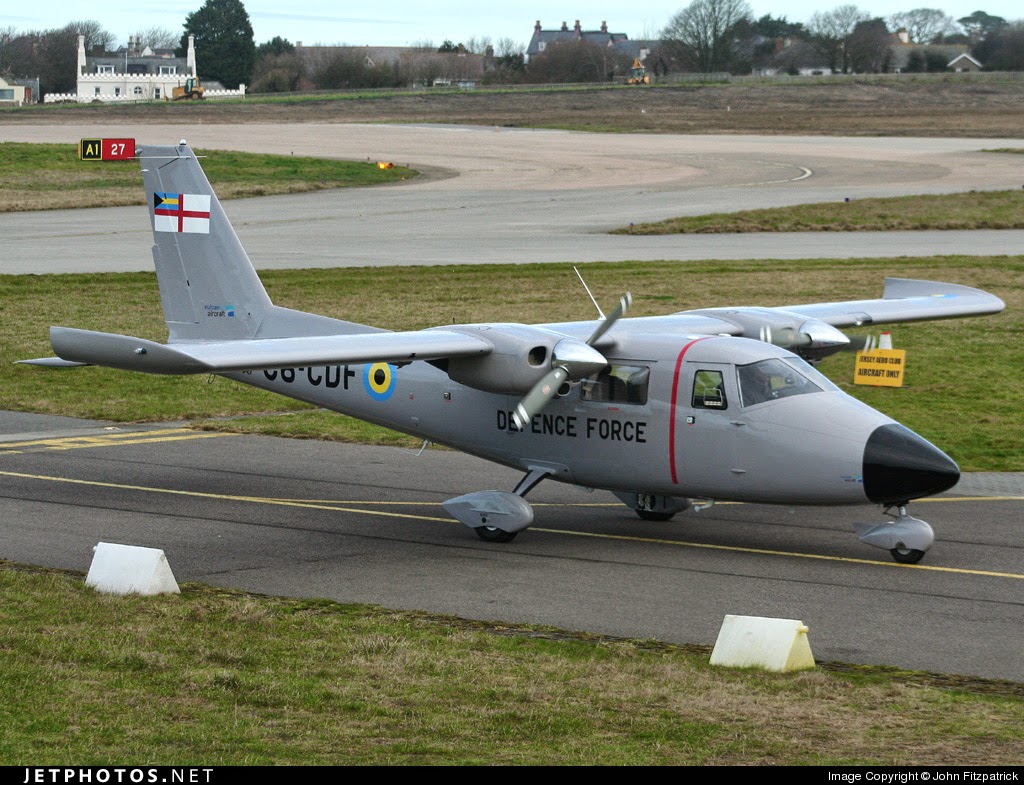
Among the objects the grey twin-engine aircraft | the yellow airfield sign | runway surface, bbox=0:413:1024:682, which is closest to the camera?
runway surface, bbox=0:413:1024:682

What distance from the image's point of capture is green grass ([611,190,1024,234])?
57000 millimetres

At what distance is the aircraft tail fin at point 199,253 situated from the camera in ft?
73.4

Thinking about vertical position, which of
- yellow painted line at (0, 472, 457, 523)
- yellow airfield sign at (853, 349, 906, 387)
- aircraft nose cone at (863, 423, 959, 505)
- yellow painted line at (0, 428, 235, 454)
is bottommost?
yellow painted line at (0, 428, 235, 454)

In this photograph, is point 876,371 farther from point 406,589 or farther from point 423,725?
point 423,725

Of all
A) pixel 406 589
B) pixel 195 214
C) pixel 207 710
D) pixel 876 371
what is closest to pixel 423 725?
pixel 207 710

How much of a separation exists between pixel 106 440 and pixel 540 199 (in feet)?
149

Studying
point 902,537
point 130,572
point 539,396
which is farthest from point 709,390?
point 130,572

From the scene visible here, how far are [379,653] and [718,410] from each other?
639 cm

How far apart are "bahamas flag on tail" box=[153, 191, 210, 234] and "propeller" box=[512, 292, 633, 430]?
23.7 feet

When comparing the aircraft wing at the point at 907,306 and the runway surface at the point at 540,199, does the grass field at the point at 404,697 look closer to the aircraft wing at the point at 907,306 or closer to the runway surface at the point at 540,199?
the aircraft wing at the point at 907,306

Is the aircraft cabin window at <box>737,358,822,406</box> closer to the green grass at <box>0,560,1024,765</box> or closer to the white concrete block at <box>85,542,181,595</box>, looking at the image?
the green grass at <box>0,560,1024,765</box>

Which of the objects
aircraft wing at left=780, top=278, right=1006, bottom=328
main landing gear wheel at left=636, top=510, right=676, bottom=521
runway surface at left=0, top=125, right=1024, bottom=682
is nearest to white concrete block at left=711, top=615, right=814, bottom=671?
runway surface at left=0, top=125, right=1024, bottom=682

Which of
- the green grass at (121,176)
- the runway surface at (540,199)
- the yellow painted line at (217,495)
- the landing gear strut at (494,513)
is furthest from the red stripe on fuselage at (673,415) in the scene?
the green grass at (121,176)

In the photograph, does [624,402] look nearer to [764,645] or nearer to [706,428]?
[706,428]
